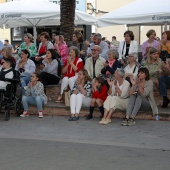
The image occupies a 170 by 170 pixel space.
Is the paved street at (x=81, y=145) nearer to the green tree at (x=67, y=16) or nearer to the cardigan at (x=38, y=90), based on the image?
the cardigan at (x=38, y=90)

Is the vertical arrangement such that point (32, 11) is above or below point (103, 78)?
above

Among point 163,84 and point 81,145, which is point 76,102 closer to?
point 163,84

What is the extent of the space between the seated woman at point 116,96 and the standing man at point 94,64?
0.92 m

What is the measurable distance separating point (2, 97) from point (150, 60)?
3.75m

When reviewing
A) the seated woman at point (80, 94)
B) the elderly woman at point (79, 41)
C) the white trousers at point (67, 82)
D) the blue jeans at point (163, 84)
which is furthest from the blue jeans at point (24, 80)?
the blue jeans at point (163, 84)

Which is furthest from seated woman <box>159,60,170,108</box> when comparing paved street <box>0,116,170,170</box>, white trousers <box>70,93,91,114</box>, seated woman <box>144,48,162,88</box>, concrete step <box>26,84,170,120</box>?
white trousers <box>70,93,91,114</box>

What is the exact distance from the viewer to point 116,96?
384 inches

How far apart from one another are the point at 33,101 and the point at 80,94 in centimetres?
127

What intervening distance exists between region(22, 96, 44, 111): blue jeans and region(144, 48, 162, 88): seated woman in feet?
9.11

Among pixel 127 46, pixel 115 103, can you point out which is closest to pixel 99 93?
pixel 115 103

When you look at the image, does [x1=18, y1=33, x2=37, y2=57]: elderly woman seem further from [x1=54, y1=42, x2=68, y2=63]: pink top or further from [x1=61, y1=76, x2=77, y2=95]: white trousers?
[x1=61, y1=76, x2=77, y2=95]: white trousers

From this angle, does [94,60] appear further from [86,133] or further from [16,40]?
[16,40]

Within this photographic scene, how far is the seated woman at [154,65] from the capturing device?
10438mm

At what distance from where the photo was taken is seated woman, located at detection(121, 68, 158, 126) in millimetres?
9477
